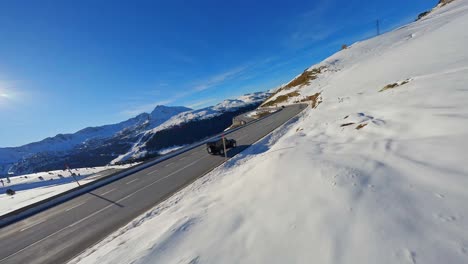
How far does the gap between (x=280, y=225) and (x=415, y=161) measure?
12.6 feet

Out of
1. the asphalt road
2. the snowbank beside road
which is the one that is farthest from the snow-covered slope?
the snowbank beside road

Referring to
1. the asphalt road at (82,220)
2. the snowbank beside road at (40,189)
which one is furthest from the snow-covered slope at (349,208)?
the snowbank beside road at (40,189)

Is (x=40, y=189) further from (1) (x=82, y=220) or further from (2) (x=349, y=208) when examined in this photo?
(2) (x=349, y=208)

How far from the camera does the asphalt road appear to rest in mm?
7555

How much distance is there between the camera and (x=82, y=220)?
9656 mm

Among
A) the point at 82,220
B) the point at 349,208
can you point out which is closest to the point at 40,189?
the point at 82,220

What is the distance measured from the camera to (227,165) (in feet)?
46.0

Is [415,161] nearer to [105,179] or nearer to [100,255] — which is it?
[100,255]

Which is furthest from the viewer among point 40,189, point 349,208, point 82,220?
point 40,189

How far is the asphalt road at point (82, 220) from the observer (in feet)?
24.8

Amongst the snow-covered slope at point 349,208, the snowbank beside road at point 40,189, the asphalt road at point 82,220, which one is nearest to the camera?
the snow-covered slope at point 349,208

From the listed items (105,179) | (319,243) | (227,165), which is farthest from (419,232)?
(105,179)

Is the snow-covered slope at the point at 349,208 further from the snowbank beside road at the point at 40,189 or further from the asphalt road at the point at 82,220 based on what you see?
the snowbank beside road at the point at 40,189

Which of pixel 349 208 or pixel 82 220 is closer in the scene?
pixel 349 208
